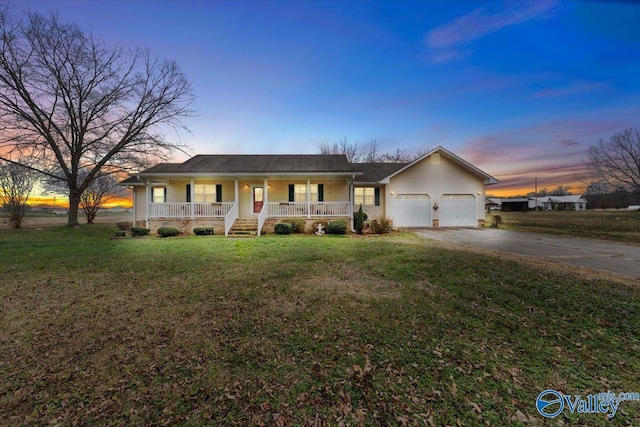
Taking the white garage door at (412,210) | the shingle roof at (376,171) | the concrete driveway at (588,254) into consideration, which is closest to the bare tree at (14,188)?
the shingle roof at (376,171)

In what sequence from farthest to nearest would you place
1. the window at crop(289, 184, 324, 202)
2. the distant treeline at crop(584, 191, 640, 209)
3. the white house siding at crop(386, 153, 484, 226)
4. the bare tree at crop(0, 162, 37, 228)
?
the distant treeline at crop(584, 191, 640, 209), the white house siding at crop(386, 153, 484, 226), the bare tree at crop(0, 162, 37, 228), the window at crop(289, 184, 324, 202)

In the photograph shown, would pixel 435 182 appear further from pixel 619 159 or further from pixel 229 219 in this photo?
pixel 619 159

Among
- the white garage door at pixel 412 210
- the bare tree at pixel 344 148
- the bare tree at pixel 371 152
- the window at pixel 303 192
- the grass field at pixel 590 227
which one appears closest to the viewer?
Result: the grass field at pixel 590 227

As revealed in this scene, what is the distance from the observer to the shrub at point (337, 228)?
1343 centimetres

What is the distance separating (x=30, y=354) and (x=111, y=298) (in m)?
1.76

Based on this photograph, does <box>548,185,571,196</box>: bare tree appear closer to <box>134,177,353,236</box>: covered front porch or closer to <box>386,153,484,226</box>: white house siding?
<box>386,153,484,226</box>: white house siding

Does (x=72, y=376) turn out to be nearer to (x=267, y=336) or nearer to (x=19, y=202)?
(x=267, y=336)

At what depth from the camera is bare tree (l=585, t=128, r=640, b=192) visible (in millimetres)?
24891

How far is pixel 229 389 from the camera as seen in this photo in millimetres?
2570

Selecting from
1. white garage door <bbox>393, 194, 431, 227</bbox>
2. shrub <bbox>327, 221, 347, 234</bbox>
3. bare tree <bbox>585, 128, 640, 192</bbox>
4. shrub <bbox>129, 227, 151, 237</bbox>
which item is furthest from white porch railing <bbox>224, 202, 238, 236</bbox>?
bare tree <bbox>585, 128, 640, 192</bbox>

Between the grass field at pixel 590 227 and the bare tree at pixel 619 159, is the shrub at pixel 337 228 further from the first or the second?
the bare tree at pixel 619 159

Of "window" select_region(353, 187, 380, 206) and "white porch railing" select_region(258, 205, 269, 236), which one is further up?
"window" select_region(353, 187, 380, 206)

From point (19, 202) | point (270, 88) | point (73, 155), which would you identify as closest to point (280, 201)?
point (270, 88)

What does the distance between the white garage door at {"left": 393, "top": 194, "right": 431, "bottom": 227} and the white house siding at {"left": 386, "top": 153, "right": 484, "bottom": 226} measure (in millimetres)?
264
